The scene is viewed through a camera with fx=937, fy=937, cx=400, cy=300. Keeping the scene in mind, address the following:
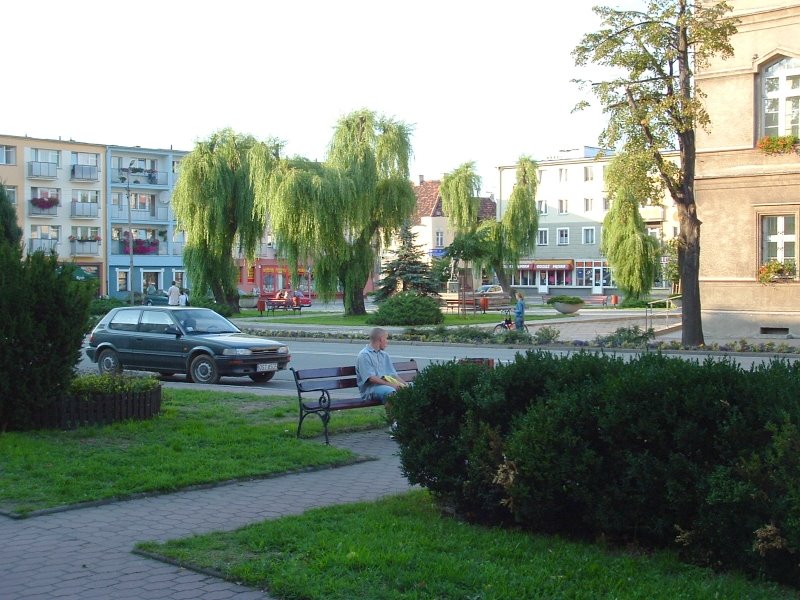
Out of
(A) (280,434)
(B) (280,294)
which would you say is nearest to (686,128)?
(A) (280,434)

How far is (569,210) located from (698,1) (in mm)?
65485

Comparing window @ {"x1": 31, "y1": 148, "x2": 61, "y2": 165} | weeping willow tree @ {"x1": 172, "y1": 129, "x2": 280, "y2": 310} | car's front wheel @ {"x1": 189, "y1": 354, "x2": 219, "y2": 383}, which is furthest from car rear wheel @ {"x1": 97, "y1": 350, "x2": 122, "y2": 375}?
window @ {"x1": 31, "y1": 148, "x2": 61, "y2": 165}

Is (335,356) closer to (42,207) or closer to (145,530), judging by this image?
(145,530)

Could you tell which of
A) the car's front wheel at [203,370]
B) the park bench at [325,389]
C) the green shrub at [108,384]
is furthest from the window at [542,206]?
the green shrub at [108,384]

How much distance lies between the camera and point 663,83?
25.5 meters

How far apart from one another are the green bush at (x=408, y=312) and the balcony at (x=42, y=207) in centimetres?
4638

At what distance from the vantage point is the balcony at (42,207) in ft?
252

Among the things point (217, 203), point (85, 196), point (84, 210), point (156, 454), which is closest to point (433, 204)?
point (85, 196)

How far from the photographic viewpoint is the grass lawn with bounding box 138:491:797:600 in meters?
5.18

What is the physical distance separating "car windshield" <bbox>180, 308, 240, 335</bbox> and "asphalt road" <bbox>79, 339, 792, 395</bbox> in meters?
1.08

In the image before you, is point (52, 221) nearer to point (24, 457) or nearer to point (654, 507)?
point (24, 457)

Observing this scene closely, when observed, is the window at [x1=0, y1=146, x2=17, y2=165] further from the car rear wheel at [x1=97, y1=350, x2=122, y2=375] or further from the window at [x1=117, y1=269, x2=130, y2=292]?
the car rear wheel at [x1=97, y1=350, x2=122, y2=375]

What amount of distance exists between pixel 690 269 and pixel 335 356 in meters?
10.2

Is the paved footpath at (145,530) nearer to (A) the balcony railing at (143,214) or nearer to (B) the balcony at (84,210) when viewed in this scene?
(B) the balcony at (84,210)
